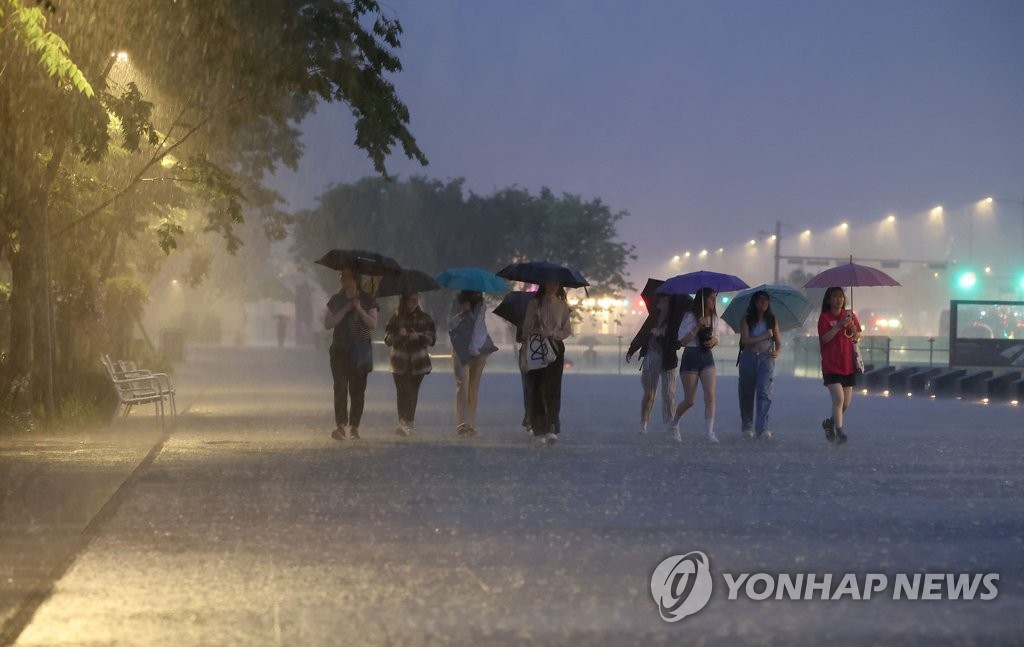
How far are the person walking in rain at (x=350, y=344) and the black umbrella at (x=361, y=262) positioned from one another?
392 millimetres

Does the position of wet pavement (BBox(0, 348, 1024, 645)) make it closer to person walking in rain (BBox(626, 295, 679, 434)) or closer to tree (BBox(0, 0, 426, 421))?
person walking in rain (BBox(626, 295, 679, 434))

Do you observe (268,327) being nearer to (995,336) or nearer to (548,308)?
(995,336)

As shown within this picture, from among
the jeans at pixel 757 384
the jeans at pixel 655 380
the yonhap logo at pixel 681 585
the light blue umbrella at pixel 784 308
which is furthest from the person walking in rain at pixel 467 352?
the yonhap logo at pixel 681 585

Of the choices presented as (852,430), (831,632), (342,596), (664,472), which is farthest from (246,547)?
(852,430)

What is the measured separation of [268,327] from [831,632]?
165 metres

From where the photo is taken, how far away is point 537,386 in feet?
60.3

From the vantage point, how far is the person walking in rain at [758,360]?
1930 centimetres

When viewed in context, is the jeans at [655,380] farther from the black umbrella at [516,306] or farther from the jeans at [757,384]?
the black umbrella at [516,306]

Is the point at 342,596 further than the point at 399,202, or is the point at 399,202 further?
the point at 399,202

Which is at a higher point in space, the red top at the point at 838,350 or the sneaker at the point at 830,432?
the red top at the point at 838,350

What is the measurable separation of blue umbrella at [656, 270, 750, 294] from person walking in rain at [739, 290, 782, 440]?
0.68m

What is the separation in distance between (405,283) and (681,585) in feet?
38.1

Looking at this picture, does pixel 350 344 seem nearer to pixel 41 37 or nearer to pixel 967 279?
pixel 41 37

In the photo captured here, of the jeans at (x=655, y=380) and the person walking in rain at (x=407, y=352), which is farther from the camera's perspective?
the jeans at (x=655, y=380)
